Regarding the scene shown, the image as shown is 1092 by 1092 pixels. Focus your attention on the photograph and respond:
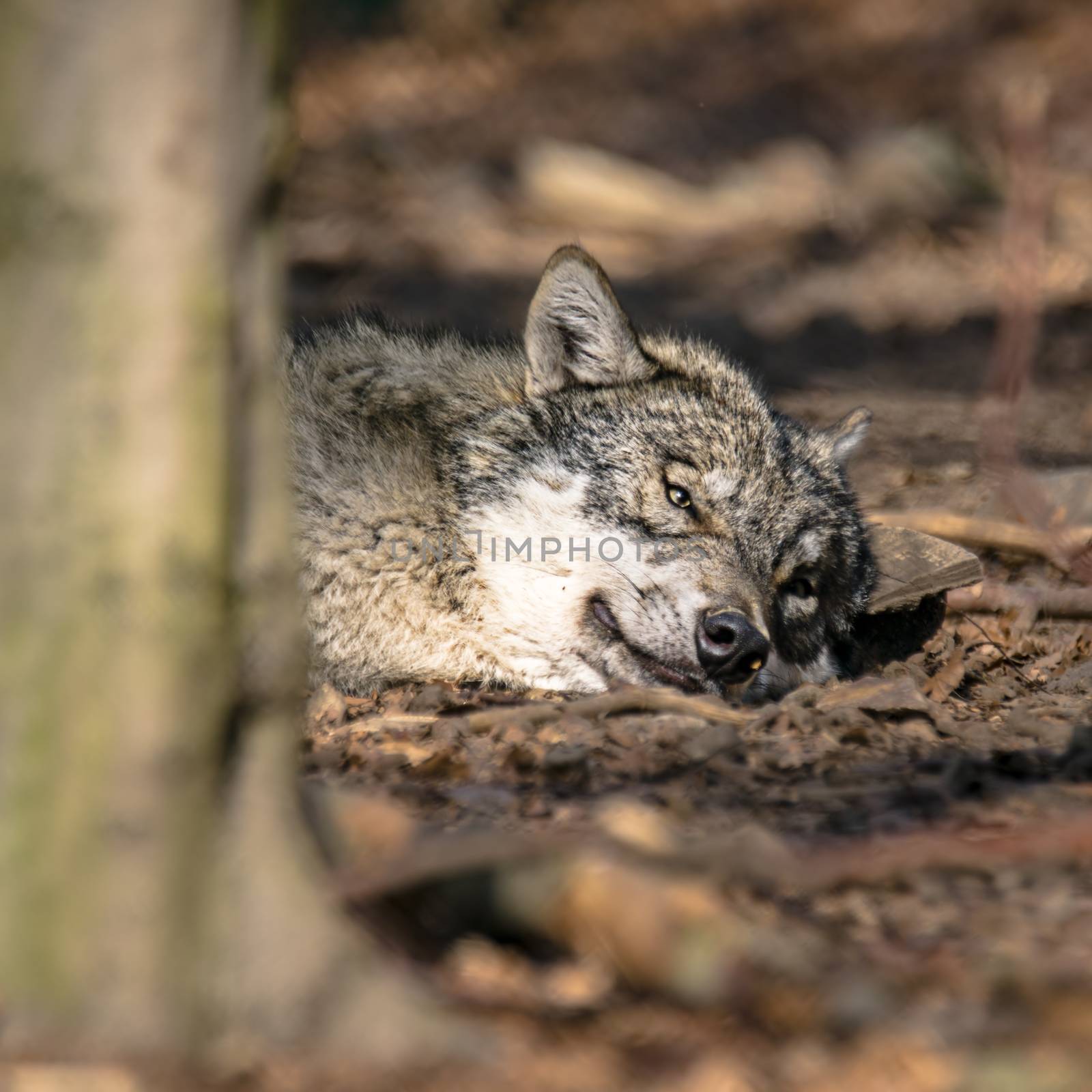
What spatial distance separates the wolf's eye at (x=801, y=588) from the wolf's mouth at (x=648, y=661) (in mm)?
756

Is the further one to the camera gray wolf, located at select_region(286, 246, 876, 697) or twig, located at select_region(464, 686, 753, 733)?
gray wolf, located at select_region(286, 246, 876, 697)

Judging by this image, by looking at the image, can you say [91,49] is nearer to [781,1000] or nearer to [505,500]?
[781,1000]

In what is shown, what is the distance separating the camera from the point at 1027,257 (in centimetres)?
277

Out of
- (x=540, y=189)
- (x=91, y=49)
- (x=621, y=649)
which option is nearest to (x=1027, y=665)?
(x=621, y=649)

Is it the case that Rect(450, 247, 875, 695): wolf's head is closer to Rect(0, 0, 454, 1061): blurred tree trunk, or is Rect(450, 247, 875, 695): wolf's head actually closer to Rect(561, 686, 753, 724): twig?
Rect(561, 686, 753, 724): twig

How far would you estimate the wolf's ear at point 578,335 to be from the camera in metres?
5.13

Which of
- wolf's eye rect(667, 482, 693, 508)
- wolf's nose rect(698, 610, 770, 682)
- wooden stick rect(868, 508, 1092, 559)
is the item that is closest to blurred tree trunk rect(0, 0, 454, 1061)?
wolf's nose rect(698, 610, 770, 682)

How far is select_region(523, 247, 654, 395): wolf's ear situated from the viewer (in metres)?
5.13

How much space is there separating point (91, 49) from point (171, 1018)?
1.71 metres

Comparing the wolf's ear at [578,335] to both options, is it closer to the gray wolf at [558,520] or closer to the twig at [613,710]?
the gray wolf at [558,520]

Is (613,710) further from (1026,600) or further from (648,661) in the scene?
(1026,600)

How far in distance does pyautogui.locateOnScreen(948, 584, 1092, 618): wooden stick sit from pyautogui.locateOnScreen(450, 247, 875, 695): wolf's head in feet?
2.27

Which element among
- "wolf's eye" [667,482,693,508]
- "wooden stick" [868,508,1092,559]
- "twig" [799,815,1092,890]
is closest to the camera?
"twig" [799,815,1092,890]

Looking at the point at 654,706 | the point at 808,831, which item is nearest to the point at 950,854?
the point at 808,831
